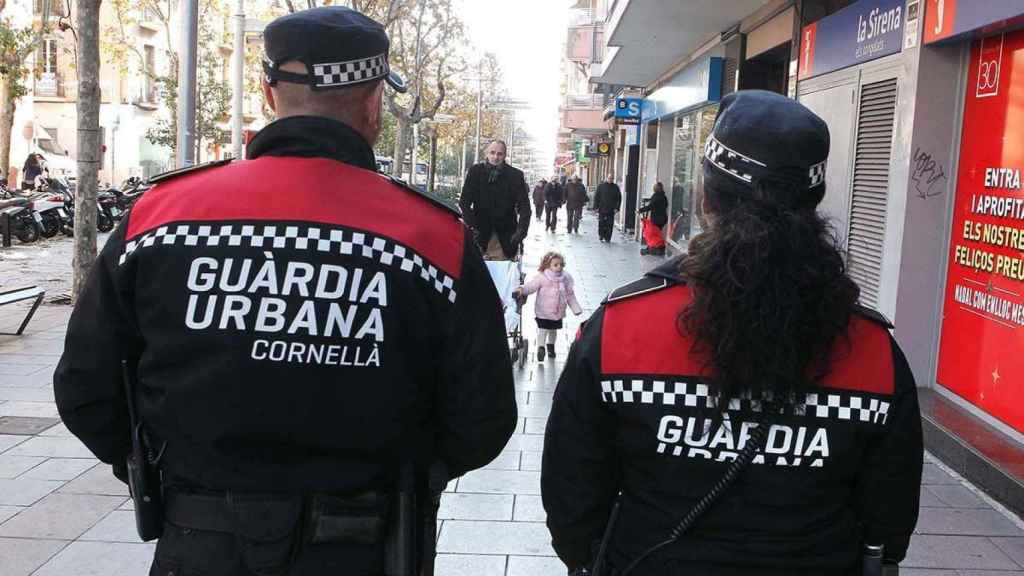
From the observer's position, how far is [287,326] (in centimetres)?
220

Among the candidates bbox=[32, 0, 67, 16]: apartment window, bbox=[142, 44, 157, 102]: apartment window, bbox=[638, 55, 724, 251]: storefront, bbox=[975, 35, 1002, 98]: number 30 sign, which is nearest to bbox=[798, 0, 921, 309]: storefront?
bbox=[975, 35, 1002, 98]: number 30 sign

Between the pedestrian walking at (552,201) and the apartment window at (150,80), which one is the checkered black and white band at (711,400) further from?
the apartment window at (150,80)

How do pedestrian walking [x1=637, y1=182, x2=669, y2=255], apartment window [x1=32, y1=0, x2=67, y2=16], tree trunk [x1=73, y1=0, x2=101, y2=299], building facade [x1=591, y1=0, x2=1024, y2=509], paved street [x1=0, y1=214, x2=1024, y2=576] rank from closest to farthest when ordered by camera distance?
paved street [x1=0, y1=214, x2=1024, y2=576], building facade [x1=591, y1=0, x2=1024, y2=509], tree trunk [x1=73, y1=0, x2=101, y2=299], pedestrian walking [x1=637, y1=182, x2=669, y2=255], apartment window [x1=32, y1=0, x2=67, y2=16]

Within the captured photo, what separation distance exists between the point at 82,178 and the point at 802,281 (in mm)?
10995

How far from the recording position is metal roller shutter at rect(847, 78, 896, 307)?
8.43 m

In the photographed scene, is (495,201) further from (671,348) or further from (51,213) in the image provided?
(51,213)

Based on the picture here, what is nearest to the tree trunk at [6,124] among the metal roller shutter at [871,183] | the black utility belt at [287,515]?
the metal roller shutter at [871,183]

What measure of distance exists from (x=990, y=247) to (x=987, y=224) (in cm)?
17

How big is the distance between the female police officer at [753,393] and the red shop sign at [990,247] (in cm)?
490

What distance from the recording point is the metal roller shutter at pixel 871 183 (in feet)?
27.7

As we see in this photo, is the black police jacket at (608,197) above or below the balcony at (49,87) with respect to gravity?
below

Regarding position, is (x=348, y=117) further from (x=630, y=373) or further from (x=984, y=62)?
(x=984, y=62)

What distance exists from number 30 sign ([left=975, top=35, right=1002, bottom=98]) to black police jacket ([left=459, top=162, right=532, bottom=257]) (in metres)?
4.22

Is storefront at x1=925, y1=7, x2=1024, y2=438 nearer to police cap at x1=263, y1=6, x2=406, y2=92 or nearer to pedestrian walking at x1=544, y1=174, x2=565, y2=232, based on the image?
police cap at x1=263, y1=6, x2=406, y2=92
